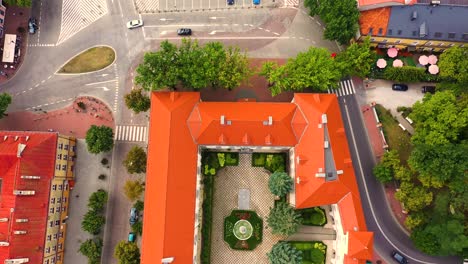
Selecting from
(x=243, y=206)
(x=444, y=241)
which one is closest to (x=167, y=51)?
(x=243, y=206)

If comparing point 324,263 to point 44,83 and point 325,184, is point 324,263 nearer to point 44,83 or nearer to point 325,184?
point 325,184

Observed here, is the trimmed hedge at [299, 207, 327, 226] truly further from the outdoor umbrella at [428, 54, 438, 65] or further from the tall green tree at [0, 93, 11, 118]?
the tall green tree at [0, 93, 11, 118]

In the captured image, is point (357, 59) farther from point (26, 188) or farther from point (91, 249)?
point (26, 188)

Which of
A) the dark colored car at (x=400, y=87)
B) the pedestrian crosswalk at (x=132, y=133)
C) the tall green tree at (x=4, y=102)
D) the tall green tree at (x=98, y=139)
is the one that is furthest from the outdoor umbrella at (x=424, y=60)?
the tall green tree at (x=4, y=102)

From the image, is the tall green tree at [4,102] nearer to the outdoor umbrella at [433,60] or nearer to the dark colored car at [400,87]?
the dark colored car at [400,87]

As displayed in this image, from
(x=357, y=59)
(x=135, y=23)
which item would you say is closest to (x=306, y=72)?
(x=357, y=59)

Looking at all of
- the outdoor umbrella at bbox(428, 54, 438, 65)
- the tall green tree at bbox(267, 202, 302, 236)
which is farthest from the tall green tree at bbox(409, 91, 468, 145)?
the tall green tree at bbox(267, 202, 302, 236)
